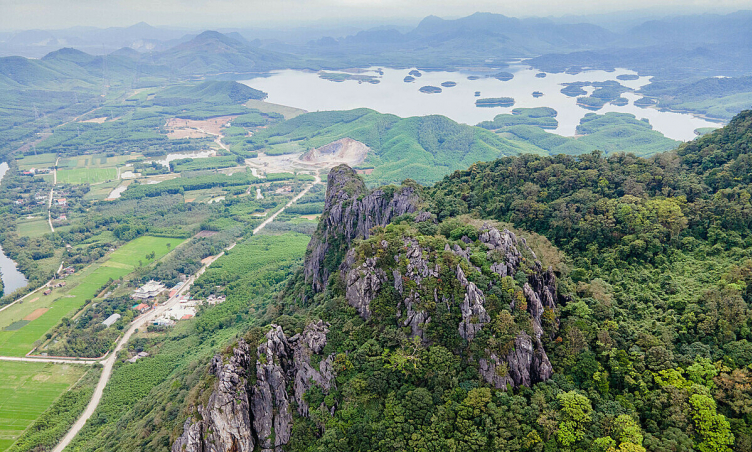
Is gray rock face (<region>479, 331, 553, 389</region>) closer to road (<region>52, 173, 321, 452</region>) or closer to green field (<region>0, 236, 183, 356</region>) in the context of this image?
road (<region>52, 173, 321, 452</region>)

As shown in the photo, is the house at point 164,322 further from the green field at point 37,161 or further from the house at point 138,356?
the green field at point 37,161

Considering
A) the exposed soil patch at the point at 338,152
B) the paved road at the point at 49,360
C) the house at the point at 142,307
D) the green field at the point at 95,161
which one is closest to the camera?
the paved road at the point at 49,360

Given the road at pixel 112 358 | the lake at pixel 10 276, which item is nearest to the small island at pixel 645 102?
the road at pixel 112 358

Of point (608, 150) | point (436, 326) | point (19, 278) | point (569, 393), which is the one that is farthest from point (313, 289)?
point (608, 150)

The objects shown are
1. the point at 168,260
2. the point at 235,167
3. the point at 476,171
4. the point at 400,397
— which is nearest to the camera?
the point at 400,397

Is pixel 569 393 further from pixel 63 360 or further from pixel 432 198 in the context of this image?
pixel 63 360

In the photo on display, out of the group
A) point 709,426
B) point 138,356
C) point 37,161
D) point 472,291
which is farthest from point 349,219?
point 37,161

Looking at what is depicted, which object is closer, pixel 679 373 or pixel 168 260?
pixel 679 373
